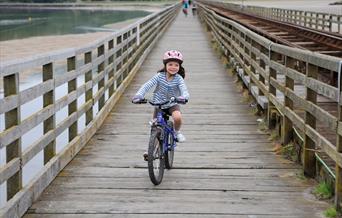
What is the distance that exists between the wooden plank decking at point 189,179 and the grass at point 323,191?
9cm

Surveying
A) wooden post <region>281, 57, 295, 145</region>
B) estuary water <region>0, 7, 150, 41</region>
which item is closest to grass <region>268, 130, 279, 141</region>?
wooden post <region>281, 57, 295, 145</region>

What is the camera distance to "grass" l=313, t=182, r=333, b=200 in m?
5.53

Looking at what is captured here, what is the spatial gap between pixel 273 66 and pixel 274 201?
3.00 m

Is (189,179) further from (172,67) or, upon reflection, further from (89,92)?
(89,92)

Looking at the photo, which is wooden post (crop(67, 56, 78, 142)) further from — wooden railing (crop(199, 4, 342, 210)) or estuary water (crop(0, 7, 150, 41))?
estuary water (crop(0, 7, 150, 41))

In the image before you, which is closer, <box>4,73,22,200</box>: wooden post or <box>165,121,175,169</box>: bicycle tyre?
<box>4,73,22,200</box>: wooden post

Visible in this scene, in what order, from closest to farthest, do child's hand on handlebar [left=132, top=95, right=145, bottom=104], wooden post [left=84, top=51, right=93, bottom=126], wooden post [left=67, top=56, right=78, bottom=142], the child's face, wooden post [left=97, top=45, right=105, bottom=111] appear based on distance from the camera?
child's hand on handlebar [left=132, top=95, right=145, bottom=104], the child's face, wooden post [left=67, top=56, right=78, bottom=142], wooden post [left=84, top=51, right=93, bottom=126], wooden post [left=97, top=45, right=105, bottom=111]

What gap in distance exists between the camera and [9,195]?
4.98 metres

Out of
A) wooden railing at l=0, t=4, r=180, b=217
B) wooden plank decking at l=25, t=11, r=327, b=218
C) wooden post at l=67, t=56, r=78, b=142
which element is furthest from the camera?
wooden post at l=67, t=56, r=78, b=142

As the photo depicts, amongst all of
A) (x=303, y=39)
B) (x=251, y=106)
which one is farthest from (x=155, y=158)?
(x=303, y=39)

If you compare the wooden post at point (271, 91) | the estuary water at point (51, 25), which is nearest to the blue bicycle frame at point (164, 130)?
the wooden post at point (271, 91)

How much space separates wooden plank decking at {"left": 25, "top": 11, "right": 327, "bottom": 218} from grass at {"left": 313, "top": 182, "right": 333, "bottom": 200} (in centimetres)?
9

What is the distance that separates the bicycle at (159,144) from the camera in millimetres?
5844

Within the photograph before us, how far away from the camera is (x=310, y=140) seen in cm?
614
